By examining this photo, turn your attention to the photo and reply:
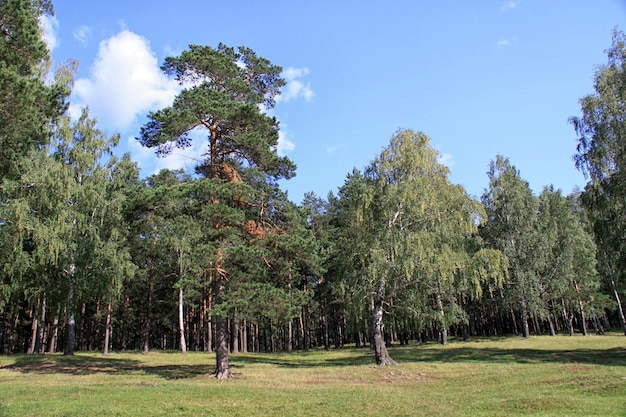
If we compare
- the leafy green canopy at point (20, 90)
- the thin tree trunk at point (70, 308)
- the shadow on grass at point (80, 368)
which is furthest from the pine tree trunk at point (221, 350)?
the thin tree trunk at point (70, 308)

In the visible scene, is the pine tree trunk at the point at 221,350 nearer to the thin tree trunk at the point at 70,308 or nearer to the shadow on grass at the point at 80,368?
the shadow on grass at the point at 80,368

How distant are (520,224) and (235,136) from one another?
3504cm

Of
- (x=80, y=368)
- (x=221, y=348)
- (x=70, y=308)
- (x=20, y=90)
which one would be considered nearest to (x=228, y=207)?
A: (x=221, y=348)

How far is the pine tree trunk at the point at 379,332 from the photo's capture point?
2398cm

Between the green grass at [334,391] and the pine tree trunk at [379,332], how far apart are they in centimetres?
97

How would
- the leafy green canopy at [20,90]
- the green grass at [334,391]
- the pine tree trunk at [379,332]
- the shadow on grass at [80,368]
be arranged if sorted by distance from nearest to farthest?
1. the green grass at [334,391]
2. the leafy green canopy at [20,90]
3. the shadow on grass at [80,368]
4. the pine tree trunk at [379,332]

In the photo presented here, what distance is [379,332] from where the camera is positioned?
2459cm

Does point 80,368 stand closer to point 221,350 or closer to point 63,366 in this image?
point 63,366

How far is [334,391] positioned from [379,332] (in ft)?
31.1

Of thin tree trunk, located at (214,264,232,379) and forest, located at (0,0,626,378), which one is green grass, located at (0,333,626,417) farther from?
forest, located at (0,0,626,378)

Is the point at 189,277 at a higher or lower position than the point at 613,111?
lower

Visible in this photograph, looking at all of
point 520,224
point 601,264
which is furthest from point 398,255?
point 601,264

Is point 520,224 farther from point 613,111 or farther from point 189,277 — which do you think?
point 189,277

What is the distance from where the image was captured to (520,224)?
44094mm
